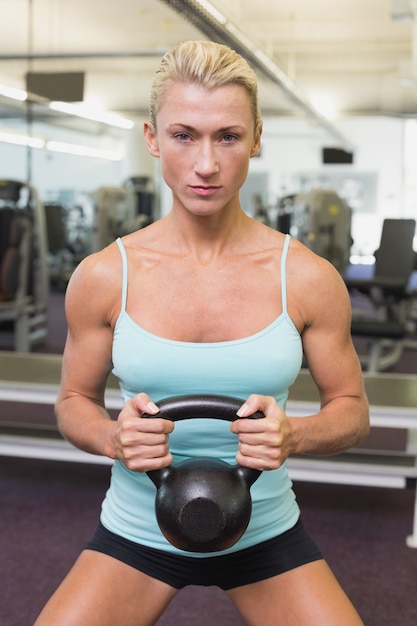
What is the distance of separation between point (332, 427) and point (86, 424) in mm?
395

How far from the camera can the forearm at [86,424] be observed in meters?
1.23

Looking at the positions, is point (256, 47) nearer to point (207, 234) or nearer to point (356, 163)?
point (207, 234)

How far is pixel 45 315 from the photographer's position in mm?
6227

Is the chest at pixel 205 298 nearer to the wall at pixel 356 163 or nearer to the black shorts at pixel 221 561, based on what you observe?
the black shorts at pixel 221 561

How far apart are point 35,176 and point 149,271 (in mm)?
14590

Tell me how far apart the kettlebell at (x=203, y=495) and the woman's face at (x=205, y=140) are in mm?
339

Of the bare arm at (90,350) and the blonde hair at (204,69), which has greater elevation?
the blonde hair at (204,69)

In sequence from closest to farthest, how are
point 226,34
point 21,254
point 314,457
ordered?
point 314,457, point 21,254, point 226,34

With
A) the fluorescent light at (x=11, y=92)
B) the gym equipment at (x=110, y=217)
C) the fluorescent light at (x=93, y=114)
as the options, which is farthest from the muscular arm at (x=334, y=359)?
the fluorescent light at (x=93, y=114)

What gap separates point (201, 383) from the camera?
123cm

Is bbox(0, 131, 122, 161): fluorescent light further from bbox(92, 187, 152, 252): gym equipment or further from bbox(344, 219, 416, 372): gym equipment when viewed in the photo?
bbox(344, 219, 416, 372): gym equipment

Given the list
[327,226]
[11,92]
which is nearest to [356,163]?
[11,92]

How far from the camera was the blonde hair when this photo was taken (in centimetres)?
116

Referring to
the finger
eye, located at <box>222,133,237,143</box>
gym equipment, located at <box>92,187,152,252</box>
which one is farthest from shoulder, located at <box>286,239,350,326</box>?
gym equipment, located at <box>92,187,152,252</box>
